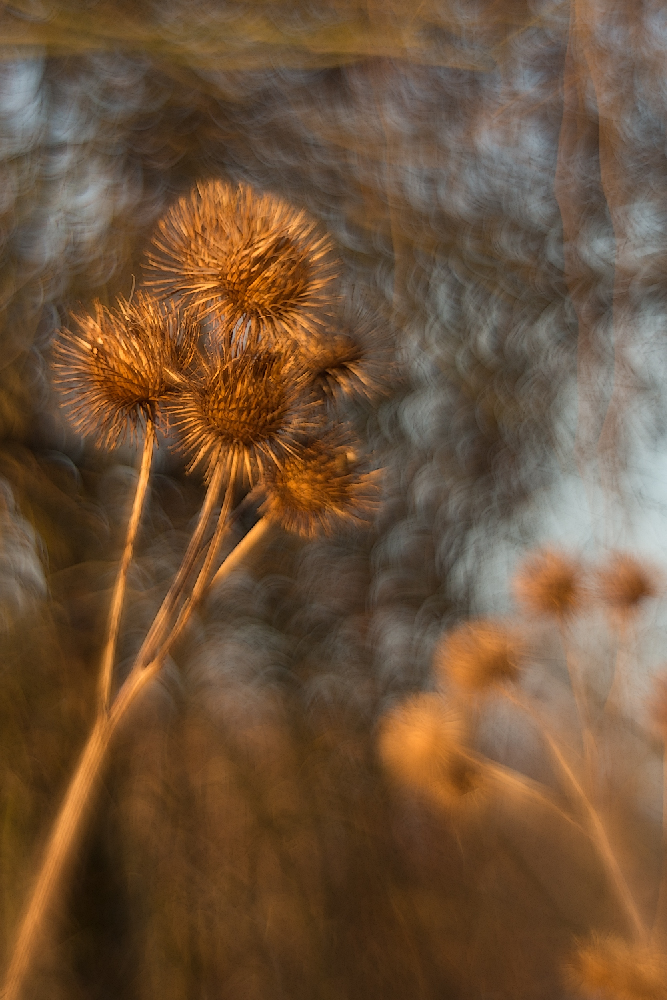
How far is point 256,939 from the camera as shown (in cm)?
135

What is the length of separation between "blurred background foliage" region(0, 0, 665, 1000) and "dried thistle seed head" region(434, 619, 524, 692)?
0.86 ft

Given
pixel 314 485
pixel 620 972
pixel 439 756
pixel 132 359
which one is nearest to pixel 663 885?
pixel 620 972

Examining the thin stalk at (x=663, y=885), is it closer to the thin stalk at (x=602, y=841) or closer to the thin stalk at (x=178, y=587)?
the thin stalk at (x=602, y=841)

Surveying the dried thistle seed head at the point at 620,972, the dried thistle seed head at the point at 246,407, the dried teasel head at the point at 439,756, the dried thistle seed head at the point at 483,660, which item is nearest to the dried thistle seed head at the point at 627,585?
the dried thistle seed head at the point at 483,660

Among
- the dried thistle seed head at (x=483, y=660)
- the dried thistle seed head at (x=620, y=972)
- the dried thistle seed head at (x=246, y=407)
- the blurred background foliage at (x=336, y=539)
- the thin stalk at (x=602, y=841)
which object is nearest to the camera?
the dried thistle seed head at (x=246, y=407)

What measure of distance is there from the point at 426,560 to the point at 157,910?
1.26 metres

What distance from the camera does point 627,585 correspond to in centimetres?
128

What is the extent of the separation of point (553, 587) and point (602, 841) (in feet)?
1.59

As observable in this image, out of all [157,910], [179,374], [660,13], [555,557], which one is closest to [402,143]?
[660,13]

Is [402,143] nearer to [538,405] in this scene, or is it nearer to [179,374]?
[538,405]

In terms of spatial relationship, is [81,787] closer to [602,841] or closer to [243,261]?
[243,261]

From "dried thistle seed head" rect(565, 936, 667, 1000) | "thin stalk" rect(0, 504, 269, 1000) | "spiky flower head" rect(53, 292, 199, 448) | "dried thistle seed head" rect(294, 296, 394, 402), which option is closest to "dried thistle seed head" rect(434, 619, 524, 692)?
"dried thistle seed head" rect(565, 936, 667, 1000)

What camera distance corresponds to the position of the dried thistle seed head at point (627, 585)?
4.21ft

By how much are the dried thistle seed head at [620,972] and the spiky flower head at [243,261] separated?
113 centimetres
